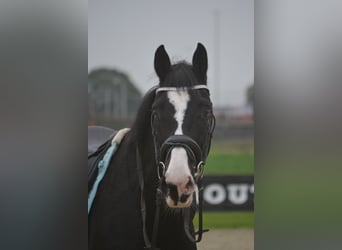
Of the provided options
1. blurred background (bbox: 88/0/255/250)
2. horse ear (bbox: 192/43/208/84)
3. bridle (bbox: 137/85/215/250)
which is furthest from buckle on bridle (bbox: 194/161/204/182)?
horse ear (bbox: 192/43/208/84)

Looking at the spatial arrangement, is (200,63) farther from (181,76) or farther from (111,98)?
(111,98)

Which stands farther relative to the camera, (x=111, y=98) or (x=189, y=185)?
(x=111, y=98)

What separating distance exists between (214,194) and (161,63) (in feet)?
2.33

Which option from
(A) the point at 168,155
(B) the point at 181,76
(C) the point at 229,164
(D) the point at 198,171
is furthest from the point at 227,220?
(B) the point at 181,76

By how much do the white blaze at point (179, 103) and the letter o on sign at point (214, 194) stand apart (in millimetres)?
518

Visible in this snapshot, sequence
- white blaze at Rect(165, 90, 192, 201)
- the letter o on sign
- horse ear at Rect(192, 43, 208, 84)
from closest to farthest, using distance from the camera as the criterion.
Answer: white blaze at Rect(165, 90, 192, 201)
horse ear at Rect(192, 43, 208, 84)
the letter o on sign

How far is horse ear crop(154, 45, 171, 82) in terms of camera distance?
2.07 metres

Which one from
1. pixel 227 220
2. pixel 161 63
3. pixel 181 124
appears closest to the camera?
pixel 181 124

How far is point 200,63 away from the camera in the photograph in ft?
6.84

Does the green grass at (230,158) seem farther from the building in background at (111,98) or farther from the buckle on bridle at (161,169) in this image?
the building in background at (111,98)

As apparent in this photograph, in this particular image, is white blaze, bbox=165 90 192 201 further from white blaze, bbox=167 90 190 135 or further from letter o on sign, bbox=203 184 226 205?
letter o on sign, bbox=203 184 226 205

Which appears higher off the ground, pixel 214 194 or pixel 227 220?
pixel 214 194

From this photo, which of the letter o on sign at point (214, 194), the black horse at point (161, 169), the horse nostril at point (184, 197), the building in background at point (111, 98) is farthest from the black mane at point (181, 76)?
the letter o on sign at point (214, 194)
